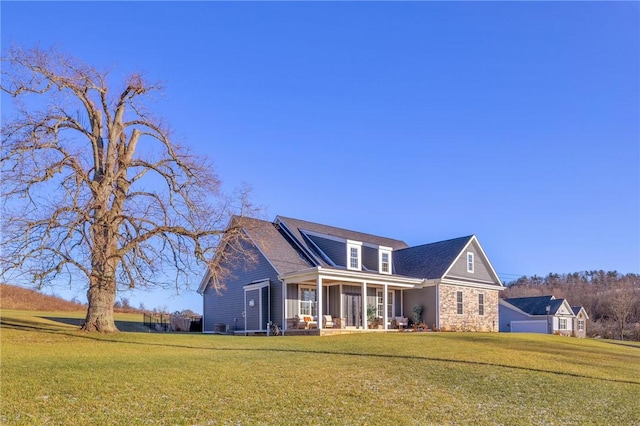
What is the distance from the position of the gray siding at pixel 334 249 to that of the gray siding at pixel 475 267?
6260 millimetres

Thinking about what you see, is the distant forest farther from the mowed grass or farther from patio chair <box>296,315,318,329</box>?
the mowed grass

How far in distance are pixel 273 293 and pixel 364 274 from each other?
14.3 feet

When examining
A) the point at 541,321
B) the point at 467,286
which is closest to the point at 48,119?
the point at 467,286

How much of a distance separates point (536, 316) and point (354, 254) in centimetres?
2807

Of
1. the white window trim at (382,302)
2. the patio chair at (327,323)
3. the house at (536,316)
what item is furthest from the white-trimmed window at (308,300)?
the house at (536,316)

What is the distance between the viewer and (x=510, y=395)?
1039 centimetres

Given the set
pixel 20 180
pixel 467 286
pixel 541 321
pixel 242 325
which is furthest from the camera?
pixel 541 321

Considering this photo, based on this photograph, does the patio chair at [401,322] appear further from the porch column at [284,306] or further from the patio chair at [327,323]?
the porch column at [284,306]

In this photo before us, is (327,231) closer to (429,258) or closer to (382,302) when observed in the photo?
(382,302)

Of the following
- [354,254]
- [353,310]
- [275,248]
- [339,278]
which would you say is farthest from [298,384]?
[354,254]

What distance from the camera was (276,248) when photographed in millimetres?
26484

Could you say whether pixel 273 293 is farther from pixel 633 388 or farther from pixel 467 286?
pixel 633 388

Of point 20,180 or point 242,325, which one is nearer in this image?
point 20,180

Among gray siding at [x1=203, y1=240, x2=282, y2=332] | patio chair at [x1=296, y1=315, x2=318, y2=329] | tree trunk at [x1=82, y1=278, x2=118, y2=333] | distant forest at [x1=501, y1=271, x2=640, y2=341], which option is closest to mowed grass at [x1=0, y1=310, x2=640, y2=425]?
tree trunk at [x1=82, y1=278, x2=118, y2=333]
